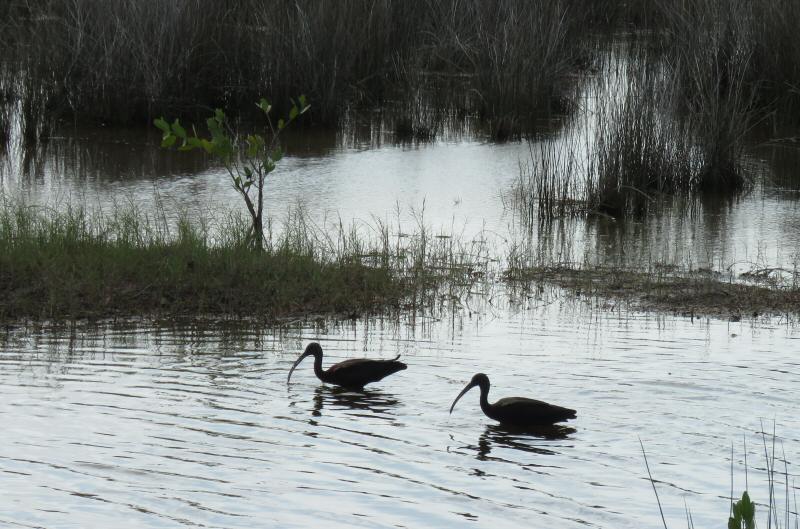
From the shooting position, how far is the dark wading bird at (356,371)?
6.88 meters

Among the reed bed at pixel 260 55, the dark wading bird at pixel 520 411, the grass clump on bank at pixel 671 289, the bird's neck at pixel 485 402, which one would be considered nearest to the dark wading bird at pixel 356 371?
the dark wading bird at pixel 520 411

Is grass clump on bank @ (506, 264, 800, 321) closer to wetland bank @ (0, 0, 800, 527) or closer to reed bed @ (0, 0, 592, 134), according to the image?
wetland bank @ (0, 0, 800, 527)

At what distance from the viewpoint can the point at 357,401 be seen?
686 centimetres

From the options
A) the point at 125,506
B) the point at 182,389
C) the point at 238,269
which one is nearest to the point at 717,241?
the point at 238,269

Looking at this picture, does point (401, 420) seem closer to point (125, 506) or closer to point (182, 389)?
point (182, 389)

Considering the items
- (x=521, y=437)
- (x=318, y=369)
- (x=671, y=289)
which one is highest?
(x=671, y=289)

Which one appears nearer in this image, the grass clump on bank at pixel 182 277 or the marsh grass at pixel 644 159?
the grass clump on bank at pixel 182 277

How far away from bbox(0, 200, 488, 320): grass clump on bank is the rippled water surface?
0.38m

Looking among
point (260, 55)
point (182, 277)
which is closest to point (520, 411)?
point (182, 277)

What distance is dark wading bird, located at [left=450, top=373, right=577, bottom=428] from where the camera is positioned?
6.26 m

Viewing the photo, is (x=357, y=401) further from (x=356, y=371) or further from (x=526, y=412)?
(x=526, y=412)

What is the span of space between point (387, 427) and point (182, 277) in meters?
2.95

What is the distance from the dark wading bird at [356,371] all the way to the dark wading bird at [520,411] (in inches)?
21.1

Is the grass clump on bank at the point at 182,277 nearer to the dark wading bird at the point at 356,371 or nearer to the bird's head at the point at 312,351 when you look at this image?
the bird's head at the point at 312,351
